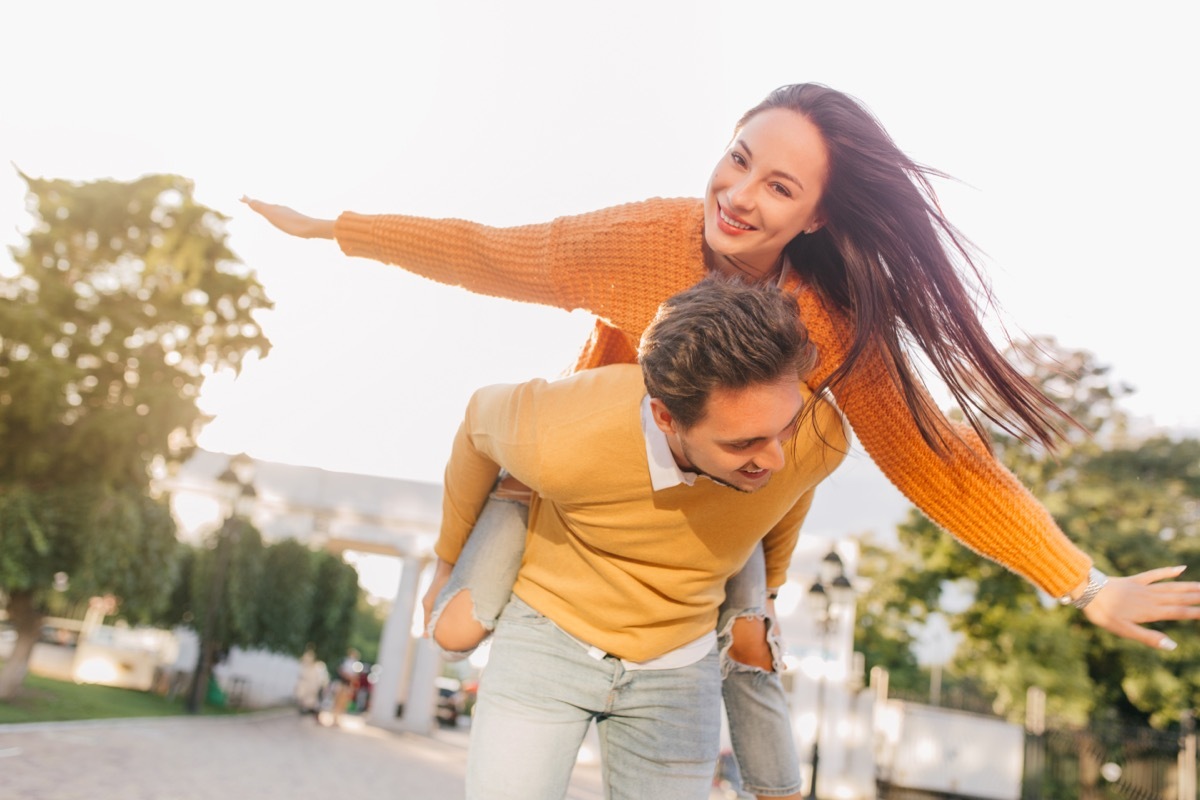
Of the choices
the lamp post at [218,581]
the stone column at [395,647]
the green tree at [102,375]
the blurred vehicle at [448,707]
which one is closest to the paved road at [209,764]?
the lamp post at [218,581]

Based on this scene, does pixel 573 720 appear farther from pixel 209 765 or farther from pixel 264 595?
pixel 264 595

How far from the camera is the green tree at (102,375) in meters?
13.3

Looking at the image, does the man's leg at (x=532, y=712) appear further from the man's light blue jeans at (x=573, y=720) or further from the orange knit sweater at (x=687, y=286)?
the orange knit sweater at (x=687, y=286)

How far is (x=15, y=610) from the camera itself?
47.1 ft

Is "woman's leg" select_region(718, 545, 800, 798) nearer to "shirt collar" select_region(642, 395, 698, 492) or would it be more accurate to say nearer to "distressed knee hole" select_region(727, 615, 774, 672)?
"distressed knee hole" select_region(727, 615, 774, 672)

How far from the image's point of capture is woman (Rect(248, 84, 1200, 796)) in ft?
7.47

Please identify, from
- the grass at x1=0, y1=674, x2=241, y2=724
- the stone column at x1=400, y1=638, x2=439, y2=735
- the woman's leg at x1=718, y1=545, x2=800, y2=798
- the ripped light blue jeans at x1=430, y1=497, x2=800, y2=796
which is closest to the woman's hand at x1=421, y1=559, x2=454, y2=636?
the ripped light blue jeans at x1=430, y1=497, x2=800, y2=796

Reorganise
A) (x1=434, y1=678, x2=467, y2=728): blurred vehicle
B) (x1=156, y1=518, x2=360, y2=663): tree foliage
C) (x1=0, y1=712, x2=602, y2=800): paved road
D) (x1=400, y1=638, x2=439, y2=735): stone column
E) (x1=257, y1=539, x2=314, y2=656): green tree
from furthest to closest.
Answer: (x1=434, y1=678, x2=467, y2=728): blurred vehicle → (x1=400, y1=638, x2=439, y2=735): stone column → (x1=257, y1=539, x2=314, y2=656): green tree → (x1=156, y1=518, x2=360, y2=663): tree foliage → (x1=0, y1=712, x2=602, y2=800): paved road

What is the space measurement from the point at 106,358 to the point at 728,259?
13649 mm

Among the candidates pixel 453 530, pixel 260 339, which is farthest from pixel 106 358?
pixel 453 530

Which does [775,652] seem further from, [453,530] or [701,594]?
[453,530]

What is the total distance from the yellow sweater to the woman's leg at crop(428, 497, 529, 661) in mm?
41

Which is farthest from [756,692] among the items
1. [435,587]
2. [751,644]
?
[435,587]

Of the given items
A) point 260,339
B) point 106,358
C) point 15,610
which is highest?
point 260,339
